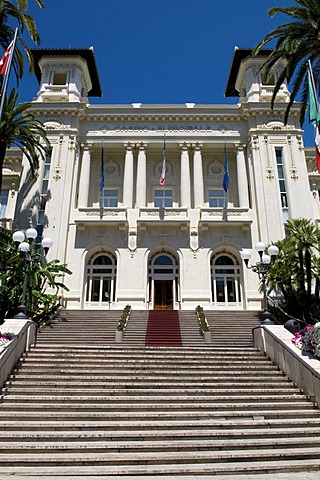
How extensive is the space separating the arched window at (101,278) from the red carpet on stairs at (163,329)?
5.13m

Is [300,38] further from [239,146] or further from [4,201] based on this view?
[4,201]

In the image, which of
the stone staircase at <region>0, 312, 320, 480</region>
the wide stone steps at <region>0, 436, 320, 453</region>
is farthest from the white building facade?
the wide stone steps at <region>0, 436, 320, 453</region>

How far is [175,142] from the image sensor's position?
98.5ft

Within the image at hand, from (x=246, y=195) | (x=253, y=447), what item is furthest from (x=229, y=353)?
(x=246, y=195)

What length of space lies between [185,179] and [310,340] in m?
20.0

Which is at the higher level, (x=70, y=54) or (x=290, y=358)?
(x=70, y=54)

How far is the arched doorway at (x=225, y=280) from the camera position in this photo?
2642cm

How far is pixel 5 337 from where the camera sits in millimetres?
11047

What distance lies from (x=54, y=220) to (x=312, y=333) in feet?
67.8

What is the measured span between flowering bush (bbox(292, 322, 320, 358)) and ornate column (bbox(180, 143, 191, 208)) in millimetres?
17588

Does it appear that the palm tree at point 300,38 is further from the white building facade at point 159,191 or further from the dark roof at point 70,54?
the dark roof at point 70,54

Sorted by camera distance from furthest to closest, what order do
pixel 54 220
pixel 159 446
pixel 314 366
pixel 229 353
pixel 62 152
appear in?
pixel 62 152 < pixel 54 220 < pixel 229 353 < pixel 314 366 < pixel 159 446

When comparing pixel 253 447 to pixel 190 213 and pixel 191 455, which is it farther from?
pixel 190 213

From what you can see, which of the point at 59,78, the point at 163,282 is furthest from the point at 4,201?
the point at 163,282
